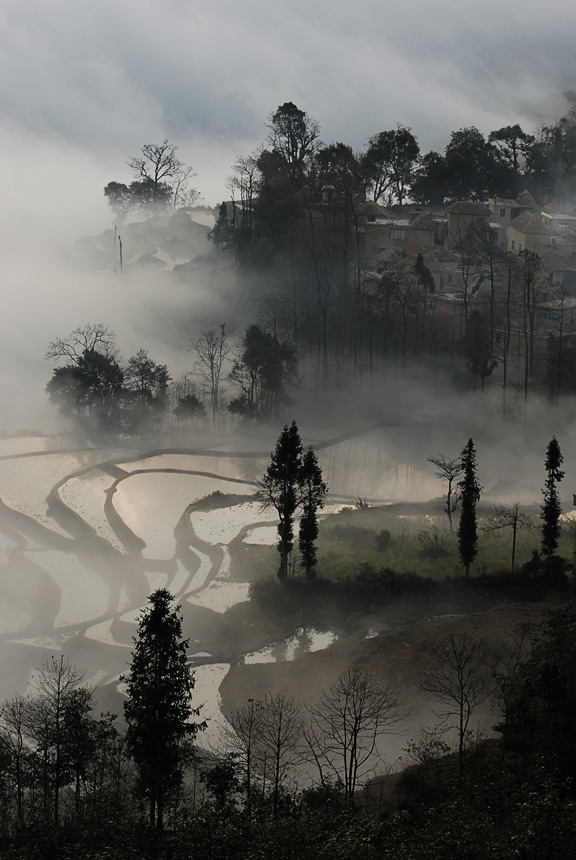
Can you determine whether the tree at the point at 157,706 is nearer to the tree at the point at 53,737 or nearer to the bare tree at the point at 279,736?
the tree at the point at 53,737

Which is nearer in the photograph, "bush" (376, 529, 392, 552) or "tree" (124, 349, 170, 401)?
"bush" (376, 529, 392, 552)

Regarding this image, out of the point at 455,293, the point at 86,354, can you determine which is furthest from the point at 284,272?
the point at 86,354

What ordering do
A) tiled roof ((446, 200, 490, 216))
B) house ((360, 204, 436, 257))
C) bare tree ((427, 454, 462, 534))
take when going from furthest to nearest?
tiled roof ((446, 200, 490, 216)) → house ((360, 204, 436, 257)) → bare tree ((427, 454, 462, 534))

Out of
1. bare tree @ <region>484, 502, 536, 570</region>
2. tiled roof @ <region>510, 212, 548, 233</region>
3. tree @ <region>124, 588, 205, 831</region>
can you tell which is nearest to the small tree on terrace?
bare tree @ <region>484, 502, 536, 570</region>

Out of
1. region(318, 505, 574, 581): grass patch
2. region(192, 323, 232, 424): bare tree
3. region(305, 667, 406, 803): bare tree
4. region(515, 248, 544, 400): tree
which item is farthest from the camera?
region(192, 323, 232, 424): bare tree

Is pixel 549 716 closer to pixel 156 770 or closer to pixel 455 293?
pixel 156 770

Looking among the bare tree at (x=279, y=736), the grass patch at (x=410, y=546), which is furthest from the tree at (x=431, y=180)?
the bare tree at (x=279, y=736)

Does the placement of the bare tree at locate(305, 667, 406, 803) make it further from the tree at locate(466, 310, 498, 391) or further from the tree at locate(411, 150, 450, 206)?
the tree at locate(411, 150, 450, 206)
